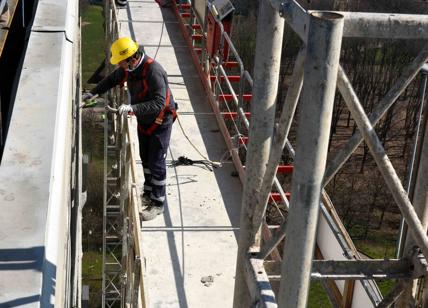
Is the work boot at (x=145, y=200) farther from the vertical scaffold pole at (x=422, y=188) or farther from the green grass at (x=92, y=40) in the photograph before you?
the green grass at (x=92, y=40)

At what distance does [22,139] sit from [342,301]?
9.74ft

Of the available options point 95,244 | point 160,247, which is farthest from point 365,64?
point 160,247

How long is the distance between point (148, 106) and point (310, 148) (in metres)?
4.80

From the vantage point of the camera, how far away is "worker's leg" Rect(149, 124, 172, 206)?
7883mm

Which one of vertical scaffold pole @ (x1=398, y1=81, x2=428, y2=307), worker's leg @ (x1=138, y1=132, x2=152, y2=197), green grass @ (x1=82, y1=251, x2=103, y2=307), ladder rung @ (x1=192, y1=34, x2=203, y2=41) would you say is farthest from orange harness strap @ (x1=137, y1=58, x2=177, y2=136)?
green grass @ (x1=82, y1=251, x2=103, y2=307)

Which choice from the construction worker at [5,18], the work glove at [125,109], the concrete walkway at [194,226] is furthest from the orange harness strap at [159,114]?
the construction worker at [5,18]

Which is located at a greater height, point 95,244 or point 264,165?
point 264,165

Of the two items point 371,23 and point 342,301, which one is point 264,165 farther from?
point 342,301

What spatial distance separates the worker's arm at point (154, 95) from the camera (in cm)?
754

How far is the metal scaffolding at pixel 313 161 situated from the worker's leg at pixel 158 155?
377 cm

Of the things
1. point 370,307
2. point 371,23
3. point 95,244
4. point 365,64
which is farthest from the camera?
point 365,64

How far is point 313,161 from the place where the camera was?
Result: 115 inches

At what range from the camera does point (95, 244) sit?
27953 millimetres

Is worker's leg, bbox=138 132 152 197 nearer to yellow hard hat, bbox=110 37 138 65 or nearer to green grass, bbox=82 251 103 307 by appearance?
yellow hard hat, bbox=110 37 138 65
